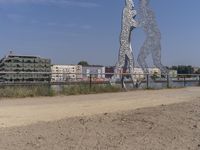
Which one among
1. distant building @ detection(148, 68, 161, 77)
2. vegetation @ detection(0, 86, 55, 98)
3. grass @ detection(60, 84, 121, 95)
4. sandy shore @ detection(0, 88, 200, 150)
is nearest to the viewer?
sandy shore @ detection(0, 88, 200, 150)

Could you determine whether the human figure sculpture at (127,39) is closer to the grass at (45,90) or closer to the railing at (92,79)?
the railing at (92,79)

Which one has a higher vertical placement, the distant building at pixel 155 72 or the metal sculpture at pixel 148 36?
the metal sculpture at pixel 148 36

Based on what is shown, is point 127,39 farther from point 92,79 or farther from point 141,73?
point 92,79

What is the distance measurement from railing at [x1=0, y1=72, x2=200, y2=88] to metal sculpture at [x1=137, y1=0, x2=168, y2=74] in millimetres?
1462

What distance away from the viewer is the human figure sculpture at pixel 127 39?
3516 cm

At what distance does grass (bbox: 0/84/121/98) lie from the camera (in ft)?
72.3

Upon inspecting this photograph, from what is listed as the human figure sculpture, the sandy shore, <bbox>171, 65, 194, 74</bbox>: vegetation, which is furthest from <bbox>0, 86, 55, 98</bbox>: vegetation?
<bbox>171, 65, 194, 74</bbox>: vegetation

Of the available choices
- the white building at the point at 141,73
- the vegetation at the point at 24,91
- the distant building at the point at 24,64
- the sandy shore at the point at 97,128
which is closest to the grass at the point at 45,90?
the vegetation at the point at 24,91

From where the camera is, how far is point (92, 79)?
97.8ft

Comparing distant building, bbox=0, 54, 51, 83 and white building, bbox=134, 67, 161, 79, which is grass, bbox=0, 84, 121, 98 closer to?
white building, bbox=134, 67, 161, 79

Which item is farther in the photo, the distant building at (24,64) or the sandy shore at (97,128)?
the distant building at (24,64)

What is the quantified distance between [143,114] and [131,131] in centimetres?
300

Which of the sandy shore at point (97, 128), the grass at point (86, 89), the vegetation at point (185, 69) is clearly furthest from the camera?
the vegetation at point (185, 69)

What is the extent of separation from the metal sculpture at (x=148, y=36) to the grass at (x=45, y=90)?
358 inches
